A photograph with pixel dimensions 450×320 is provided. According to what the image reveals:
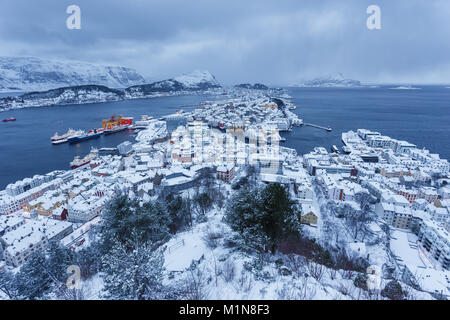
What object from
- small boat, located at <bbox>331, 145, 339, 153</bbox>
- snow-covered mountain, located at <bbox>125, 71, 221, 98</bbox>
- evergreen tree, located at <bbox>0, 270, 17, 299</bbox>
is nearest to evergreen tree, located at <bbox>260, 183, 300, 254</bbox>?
evergreen tree, located at <bbox>0, 270, 17, 299</bbox>

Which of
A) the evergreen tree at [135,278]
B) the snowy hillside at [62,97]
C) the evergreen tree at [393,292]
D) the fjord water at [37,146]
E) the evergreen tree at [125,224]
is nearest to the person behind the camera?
the evergreen tree at [135,278]

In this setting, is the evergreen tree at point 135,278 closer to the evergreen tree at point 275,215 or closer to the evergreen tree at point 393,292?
the evergreen tree at point 275,215

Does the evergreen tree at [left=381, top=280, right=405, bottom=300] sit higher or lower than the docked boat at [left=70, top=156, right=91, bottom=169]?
lower

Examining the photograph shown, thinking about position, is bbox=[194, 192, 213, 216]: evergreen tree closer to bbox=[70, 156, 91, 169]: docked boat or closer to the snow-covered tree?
the snow-covered tree

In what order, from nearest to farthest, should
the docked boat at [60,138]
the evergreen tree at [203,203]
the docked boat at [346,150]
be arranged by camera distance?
the evergreen tree at [203,203] < the docked boat at [346,150] < the docked boat at [60,138]

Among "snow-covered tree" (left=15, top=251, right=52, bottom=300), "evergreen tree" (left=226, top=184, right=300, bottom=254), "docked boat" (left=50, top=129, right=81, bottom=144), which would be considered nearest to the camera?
"snow-covered tree" (left=15, top=251, right=52, bottom=300)

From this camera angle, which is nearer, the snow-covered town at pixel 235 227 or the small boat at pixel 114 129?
the snow-covered town at pixel 235 227

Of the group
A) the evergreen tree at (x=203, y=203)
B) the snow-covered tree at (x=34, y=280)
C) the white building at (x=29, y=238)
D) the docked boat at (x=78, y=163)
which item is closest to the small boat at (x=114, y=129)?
the docked boat at (x=78, y=163)
